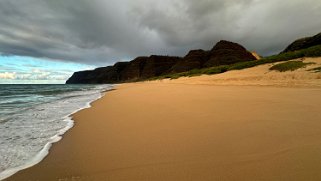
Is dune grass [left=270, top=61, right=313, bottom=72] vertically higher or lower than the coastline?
higher

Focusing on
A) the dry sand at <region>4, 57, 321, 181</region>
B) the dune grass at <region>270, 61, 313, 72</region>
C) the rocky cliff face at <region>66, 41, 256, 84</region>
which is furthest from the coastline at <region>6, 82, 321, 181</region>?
the rocky cliff face at <region>66, 41, 256, 84</region>

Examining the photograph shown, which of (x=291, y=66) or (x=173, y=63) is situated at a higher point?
(x=173, y=63)

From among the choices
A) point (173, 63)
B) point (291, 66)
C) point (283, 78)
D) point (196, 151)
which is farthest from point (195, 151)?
point (173, 63)

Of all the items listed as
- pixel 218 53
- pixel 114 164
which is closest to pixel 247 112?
pixel 114 164

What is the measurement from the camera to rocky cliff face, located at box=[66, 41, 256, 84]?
97188 millimetres

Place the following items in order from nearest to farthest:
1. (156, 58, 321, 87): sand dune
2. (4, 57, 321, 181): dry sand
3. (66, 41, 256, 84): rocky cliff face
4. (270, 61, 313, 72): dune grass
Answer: (4, 57, 321, 181): dry sand → (156, 58, 321, 87): sand dune → (270, 61, 313, 72): dune grass → (66, 41, 256, 84): rocky cliff face

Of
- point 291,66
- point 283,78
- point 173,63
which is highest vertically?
point 173,63

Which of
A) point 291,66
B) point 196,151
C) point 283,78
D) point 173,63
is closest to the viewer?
point 196,151

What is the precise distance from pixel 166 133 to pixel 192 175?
5.27 feet

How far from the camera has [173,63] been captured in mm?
147500

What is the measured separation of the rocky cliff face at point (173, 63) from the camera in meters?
97.2

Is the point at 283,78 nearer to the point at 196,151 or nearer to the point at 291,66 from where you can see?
the point at 291,66

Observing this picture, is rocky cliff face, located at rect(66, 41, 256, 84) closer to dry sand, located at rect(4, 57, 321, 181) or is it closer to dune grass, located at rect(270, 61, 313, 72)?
dune grass, located at rect(270, 61, 313, 72)

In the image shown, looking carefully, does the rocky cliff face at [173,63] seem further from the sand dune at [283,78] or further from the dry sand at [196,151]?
the dry sand at [196,151]
